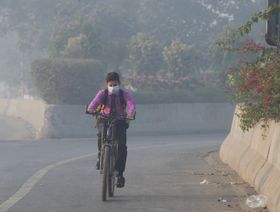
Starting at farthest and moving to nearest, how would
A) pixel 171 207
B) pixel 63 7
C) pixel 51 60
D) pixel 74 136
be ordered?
pixel 63 7, pixel 51 60, pixel 74 136, pixel 171 207

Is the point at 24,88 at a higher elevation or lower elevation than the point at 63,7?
lower

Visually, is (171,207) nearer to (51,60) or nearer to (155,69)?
(51,60)

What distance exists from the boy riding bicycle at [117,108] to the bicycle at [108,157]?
0.26ft

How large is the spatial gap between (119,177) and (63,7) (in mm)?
49788

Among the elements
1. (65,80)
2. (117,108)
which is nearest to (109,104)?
(117,108)

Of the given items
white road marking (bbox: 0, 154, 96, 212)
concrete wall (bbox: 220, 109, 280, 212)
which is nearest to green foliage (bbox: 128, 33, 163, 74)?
white road marking (bbox: 0, 154, 96, 212)

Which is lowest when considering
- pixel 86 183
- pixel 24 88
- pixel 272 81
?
pixel 24 88

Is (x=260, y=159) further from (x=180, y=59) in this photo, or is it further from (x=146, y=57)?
(x=146, y=57)

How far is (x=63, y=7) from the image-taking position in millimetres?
61406

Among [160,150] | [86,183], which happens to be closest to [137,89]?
[160,150]

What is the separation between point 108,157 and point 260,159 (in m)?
2.52

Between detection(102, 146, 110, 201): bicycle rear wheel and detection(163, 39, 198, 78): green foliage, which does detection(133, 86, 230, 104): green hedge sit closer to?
detection(163, 39, 198, 78): green foliage

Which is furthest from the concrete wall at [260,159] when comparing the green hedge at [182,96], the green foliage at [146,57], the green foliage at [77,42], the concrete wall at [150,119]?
the green foliage at [146,57]

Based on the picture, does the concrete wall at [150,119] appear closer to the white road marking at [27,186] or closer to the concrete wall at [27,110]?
the concrete wall at [27,110]
